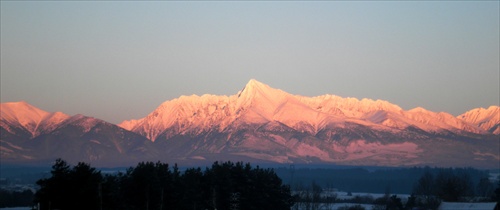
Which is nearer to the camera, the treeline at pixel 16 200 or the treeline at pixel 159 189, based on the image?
the treeline at pixel 159 189

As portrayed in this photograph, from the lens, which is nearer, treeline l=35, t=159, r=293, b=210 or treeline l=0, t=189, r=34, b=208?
treeline l=35, t=159, r=293, b=210

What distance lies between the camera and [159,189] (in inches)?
3150

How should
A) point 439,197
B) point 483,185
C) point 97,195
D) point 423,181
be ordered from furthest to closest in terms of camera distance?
1. point 483,185
2. point 423,181
3. point 439,197
4. point 97,195

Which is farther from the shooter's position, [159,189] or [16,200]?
[16,200]

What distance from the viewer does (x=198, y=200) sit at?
291 feet

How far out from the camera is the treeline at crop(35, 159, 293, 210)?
6911 centimetres

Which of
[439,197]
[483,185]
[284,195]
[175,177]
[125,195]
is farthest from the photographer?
[483,185]

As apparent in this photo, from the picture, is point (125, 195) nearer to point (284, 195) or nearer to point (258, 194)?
point (258, 194)

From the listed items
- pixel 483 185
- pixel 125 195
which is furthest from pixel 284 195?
pixel 483 185

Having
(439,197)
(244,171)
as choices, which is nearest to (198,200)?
(244,171)

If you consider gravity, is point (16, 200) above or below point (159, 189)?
above

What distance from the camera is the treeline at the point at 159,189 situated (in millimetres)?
69106

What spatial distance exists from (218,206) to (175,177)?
17.5ft

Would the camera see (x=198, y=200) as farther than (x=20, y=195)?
No
